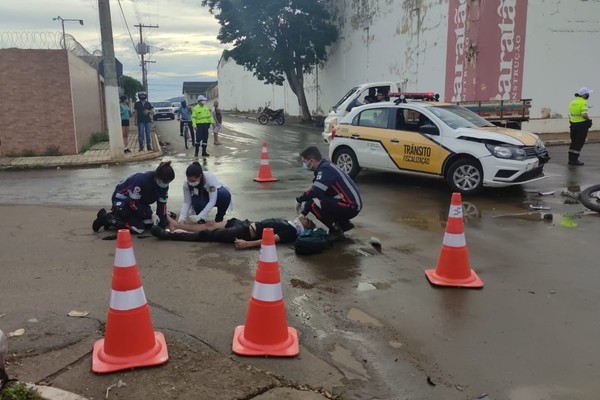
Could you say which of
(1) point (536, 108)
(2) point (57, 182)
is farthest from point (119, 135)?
(1) point (536, 108)

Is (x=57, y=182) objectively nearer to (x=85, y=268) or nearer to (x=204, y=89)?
(x=85, y=268)

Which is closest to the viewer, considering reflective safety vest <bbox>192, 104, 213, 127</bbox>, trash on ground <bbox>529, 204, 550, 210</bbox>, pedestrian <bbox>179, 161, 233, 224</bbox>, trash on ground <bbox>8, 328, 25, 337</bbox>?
trash on ground <bbox>8, 328, 25, 337</bbox>

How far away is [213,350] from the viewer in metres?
3.64

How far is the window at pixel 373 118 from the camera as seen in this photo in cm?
1035

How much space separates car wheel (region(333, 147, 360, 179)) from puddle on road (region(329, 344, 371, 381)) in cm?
731

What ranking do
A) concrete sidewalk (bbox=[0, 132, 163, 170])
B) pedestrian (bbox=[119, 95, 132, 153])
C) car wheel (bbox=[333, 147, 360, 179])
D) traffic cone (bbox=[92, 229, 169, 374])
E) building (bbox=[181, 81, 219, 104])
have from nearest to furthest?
traffic cone (bbox=[92, 229, 169, 374]) < car wheel (bbox=[333, 147, 360, 179]) < concrete sidewalk (bbox=[0, 132, 163, 170]) < pedestrian (bbox=[119, 95, 132, 153]) < building (bbox=[181, 81, 219, 104])

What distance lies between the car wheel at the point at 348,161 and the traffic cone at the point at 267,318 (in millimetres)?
7282

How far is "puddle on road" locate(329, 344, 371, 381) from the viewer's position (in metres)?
3.38

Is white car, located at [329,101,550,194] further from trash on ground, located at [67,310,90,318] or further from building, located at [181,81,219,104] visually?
building, located at [181,81,219,104]

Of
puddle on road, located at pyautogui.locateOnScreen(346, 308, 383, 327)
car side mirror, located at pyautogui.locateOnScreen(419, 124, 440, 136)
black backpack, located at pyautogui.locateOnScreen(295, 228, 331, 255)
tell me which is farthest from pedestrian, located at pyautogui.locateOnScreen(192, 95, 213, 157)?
puddle on road, located at pyautogui.locateOnScreen(346, 308, 383, 327)

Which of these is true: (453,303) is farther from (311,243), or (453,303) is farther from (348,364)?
(311,243)

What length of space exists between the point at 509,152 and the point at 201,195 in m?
5.16

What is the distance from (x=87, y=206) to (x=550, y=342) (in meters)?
7.46

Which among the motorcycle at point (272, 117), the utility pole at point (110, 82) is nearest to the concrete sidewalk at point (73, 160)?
the utility pole at point (110, 82)
